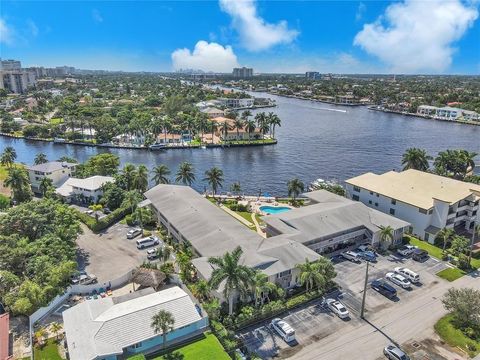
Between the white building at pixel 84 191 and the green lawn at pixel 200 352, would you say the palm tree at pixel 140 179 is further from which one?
the green lawn at pixel 200 352

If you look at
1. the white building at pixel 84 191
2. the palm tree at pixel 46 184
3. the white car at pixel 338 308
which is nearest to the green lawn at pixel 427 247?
the white car at pixel 338 308

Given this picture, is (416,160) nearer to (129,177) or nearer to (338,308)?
(338,308)

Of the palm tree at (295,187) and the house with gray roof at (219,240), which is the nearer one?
the house with gray roof at (219,240)

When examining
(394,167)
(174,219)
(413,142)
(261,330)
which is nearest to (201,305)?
(261,330)

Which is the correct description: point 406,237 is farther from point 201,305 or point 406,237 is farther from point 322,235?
point 201,305

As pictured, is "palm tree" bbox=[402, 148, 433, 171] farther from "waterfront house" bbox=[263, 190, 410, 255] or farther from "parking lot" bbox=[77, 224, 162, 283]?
"parking lot" bbox=[77, 224, 162, 283]

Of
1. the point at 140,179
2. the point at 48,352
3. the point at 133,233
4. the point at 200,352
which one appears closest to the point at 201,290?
the point at 200,352

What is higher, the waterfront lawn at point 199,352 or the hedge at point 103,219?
the hedge at point 103,219
